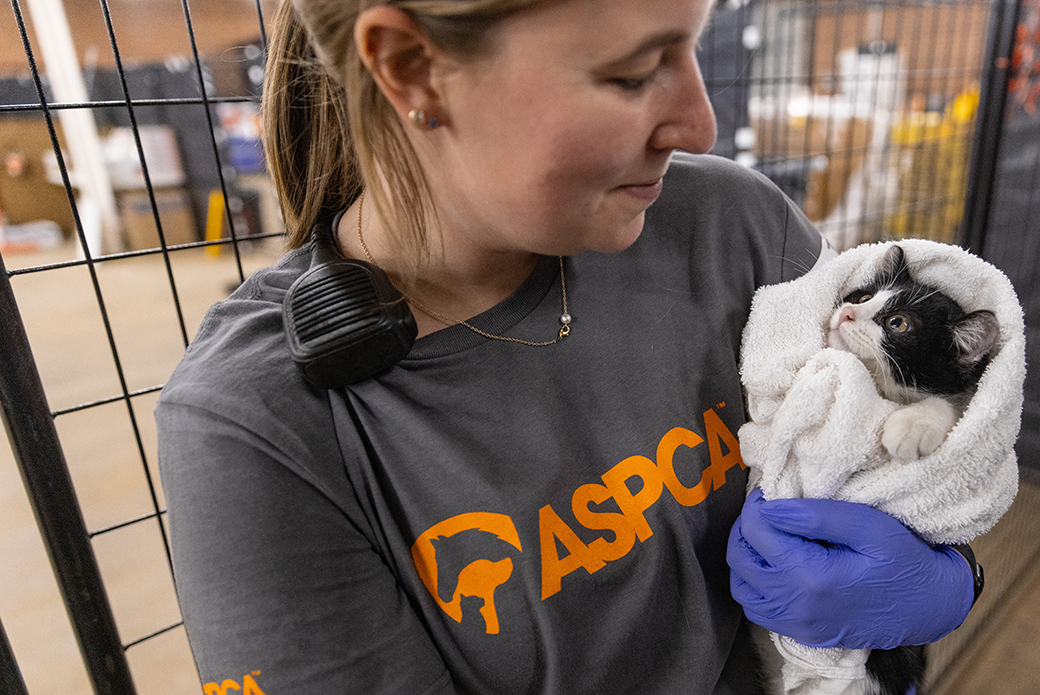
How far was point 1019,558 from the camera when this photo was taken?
215cm

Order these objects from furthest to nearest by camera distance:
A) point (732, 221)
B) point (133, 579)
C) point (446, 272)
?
point (133, 579) < point (732, 221) < point (446, 272)

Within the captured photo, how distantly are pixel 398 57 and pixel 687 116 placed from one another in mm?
287

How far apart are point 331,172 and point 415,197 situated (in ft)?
0.53

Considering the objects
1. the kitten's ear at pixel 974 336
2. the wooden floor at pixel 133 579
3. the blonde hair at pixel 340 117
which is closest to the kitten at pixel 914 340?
the kitten's ear at pixel 974 336

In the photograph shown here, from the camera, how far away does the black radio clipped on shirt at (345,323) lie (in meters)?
0.65

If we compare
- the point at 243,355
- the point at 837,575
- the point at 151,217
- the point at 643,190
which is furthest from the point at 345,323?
the point at 151,217

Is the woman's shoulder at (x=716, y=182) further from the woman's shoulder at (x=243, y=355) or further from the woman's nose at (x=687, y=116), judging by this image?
the woman's shoulder at (x=243, y=355)

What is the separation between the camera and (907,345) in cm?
82

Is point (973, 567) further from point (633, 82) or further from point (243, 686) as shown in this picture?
point (243, 686)

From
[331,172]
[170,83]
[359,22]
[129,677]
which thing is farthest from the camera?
[170,83]

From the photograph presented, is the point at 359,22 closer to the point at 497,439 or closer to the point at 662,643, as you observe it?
→ the point at 497,439

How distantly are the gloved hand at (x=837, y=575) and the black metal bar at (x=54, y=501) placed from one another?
920mm

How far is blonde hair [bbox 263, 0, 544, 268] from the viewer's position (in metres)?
0.57

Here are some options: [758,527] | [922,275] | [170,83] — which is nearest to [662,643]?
[758,527]
